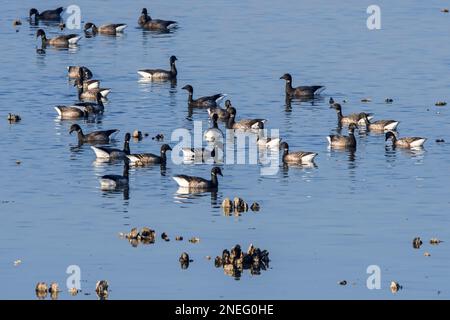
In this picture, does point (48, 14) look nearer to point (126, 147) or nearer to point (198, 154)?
point (126, 147)

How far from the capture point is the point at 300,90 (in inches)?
2692

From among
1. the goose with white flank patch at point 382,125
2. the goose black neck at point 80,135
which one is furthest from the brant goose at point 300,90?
the goose black neck at point 80,135

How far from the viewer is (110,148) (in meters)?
55.7

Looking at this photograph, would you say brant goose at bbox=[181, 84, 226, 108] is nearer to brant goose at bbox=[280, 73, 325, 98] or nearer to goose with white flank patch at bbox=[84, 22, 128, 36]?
brant goose at bbox=[280, 73, 325, 98]

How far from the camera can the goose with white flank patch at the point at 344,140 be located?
187 ft

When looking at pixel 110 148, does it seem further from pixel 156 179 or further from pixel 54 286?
pixel 54 286

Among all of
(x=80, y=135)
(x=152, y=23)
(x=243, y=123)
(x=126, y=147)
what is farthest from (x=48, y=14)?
(x=126, y=147)

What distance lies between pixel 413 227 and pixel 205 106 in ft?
76.5

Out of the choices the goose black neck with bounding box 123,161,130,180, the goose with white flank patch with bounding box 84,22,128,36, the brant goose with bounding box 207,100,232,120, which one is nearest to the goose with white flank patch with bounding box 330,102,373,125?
the brant goose with bounding box 207,100,232,120

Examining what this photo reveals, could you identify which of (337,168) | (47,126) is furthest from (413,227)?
(47,126)

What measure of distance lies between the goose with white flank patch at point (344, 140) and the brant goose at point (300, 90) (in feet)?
36.3

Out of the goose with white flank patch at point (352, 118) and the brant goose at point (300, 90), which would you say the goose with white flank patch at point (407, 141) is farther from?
the brant goose at point (300, 90)

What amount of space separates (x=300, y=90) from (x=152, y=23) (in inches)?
908

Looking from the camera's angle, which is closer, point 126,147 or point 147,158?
point 147,158
